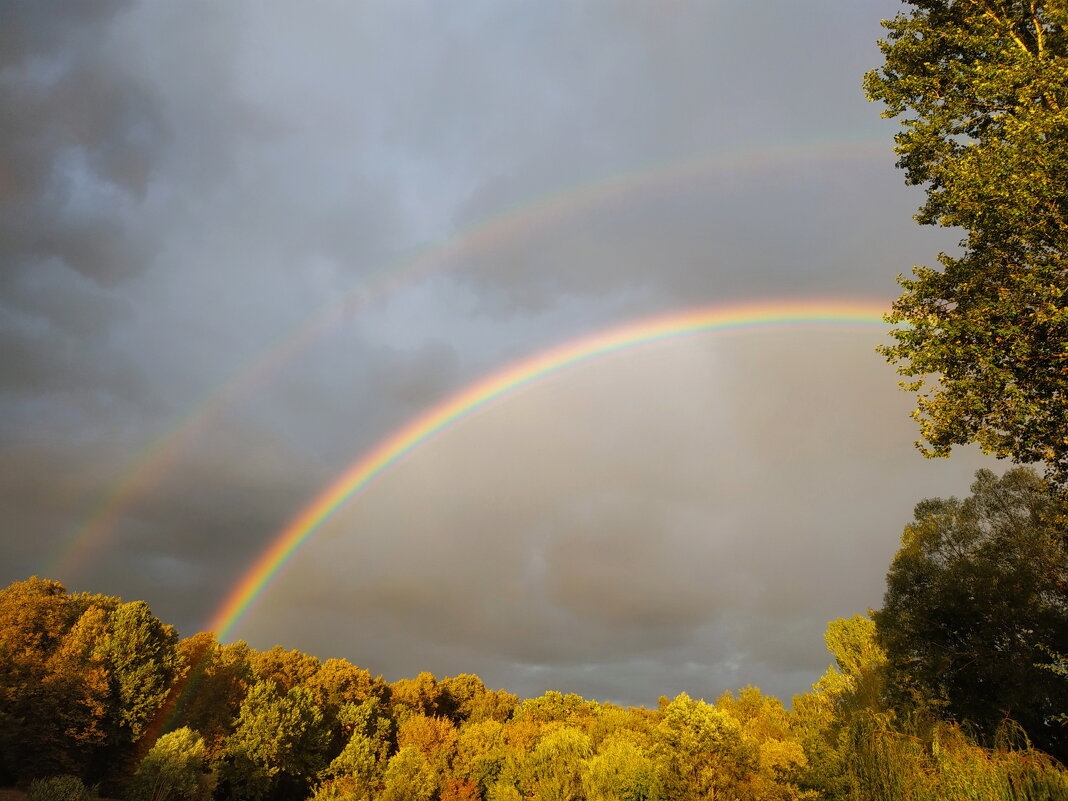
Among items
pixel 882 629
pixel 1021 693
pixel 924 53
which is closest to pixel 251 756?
pixel 882 629

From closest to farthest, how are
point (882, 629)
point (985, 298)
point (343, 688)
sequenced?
point (985, 298) < point (882, 629) < point (343, 688)

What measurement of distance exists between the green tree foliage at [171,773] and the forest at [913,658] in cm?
21

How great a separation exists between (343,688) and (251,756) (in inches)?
1561

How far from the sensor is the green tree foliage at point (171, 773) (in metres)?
55.3

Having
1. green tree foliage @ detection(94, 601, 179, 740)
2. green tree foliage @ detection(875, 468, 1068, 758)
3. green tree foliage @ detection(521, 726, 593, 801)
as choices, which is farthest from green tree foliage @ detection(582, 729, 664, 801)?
green tree foliage @ detection(94, 601, 179, 740)

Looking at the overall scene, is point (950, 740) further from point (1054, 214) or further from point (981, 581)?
point (981, 581)

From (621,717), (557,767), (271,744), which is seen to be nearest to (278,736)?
(271,744)

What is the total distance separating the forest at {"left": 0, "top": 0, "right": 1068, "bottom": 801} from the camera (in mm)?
15711

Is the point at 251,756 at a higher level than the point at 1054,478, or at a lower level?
lower

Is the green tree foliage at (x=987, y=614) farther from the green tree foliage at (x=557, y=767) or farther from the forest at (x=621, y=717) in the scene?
the green tree foliage at (x=557, y=767)

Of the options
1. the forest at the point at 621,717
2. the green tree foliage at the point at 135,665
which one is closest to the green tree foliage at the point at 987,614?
the forest at the point at 621,717

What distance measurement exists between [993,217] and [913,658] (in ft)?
97.4

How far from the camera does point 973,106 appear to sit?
20.2 meters

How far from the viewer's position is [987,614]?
33625 mm
